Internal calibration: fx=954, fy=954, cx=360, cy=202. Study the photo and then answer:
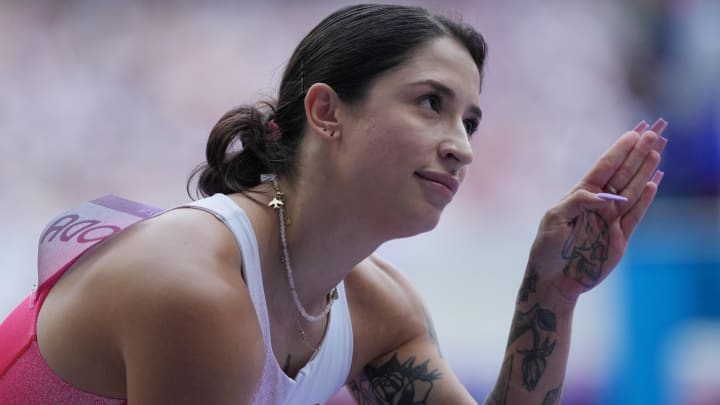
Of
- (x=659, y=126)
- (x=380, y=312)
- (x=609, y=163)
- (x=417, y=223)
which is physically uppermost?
(x=659, y=126)

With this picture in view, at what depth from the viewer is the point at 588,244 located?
209cm

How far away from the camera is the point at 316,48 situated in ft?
6.29

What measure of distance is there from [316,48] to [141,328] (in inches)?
27.8

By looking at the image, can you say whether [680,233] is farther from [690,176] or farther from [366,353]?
[366,353]

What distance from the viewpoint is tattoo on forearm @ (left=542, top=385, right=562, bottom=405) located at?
2121mm

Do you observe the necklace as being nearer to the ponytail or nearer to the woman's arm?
the ponytail

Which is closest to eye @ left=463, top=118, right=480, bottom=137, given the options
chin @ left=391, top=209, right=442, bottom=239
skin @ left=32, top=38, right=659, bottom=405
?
skin @ left=32, top=38, right=659, bottom=405

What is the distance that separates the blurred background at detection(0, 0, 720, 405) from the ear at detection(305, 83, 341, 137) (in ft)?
8.89

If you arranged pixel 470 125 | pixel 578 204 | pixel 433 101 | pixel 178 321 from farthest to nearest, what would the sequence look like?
1. pixel 578 204
2. pixel 470 125
3. pixel 433 101
4. pixel 178 321

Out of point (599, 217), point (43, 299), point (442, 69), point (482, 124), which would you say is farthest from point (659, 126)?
point (482, 124)

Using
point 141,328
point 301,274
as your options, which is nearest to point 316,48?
point 301,274

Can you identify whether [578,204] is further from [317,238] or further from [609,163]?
[317,238]

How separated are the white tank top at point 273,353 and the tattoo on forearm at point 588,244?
0.51 meters

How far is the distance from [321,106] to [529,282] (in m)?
0.65
